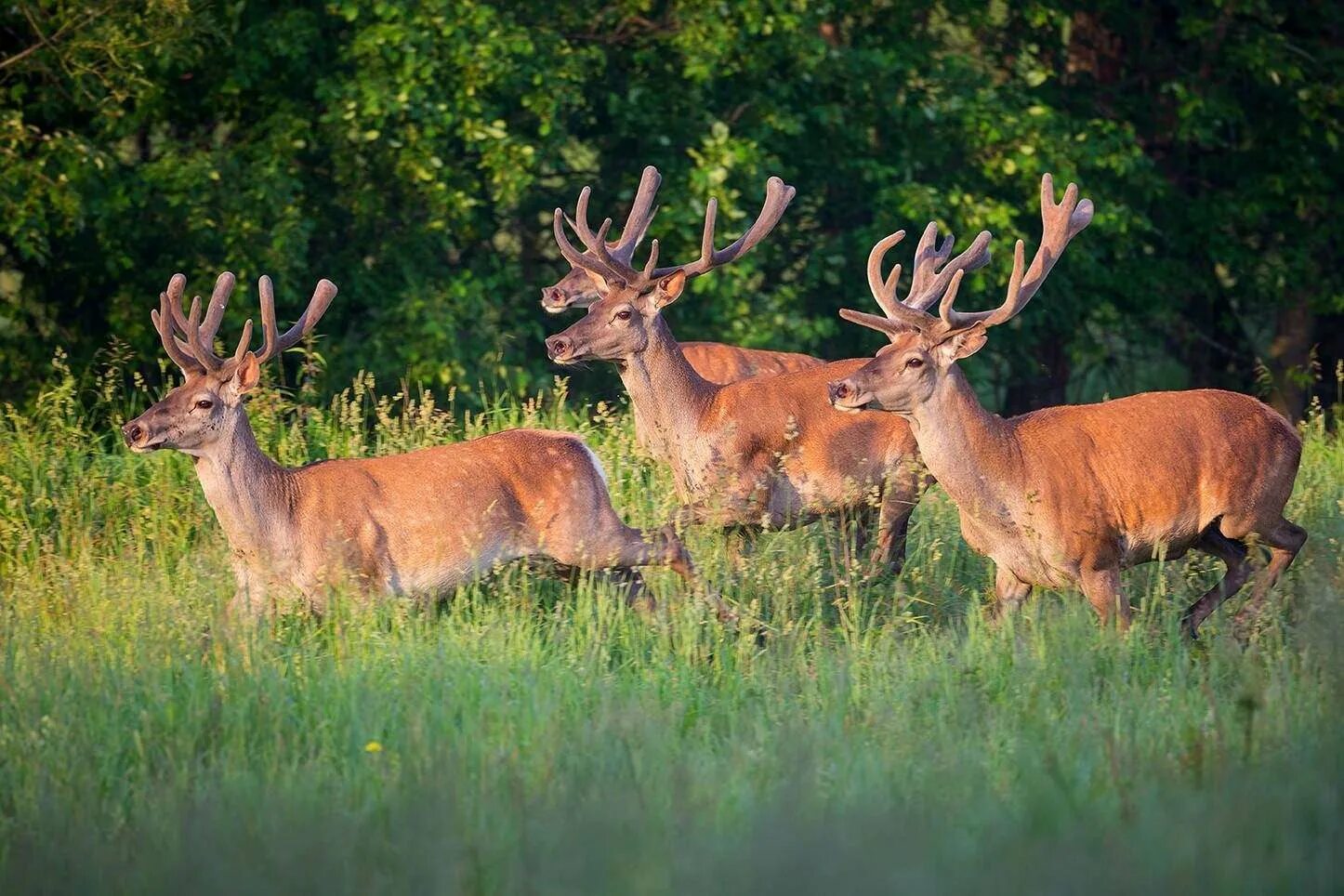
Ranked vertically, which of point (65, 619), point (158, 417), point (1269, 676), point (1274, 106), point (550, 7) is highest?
point (550, 7)

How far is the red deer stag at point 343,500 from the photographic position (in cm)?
733

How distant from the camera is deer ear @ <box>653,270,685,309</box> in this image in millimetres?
9062

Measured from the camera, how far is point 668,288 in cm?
912

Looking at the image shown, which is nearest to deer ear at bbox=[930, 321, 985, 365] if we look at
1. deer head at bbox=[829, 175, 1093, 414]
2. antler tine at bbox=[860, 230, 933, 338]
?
deer head at bbox=[829, 175, 1093, 414]

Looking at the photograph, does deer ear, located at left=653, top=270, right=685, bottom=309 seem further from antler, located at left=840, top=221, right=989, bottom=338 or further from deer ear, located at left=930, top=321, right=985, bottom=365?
deer ear, located at left=930, top=321, right=985, bottom=365

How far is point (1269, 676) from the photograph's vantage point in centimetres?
641

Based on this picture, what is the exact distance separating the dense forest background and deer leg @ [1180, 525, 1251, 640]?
17.6 ft

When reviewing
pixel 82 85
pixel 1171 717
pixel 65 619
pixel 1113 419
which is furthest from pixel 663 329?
pixel 82 85

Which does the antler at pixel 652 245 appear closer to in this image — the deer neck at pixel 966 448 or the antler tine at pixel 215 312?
the deer neck at pixel 966 448

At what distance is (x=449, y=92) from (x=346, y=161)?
2.86 feet

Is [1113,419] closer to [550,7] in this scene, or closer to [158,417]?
[158,417]

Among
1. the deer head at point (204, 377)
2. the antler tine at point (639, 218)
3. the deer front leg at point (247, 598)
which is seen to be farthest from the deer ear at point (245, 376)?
the antler tine at point (639, 218)

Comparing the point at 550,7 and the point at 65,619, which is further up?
the point at 550,7

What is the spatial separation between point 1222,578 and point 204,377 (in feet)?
13.5
